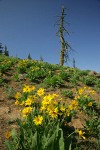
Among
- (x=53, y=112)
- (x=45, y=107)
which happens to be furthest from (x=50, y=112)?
(x=45, y=107)

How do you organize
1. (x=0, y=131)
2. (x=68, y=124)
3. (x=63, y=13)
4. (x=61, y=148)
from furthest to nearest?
(x=63, y=13), (x=68, y=124), (x=0, y=131), (x=61, y=148)

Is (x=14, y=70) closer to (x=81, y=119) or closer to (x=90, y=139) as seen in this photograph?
(x=81, y=119)

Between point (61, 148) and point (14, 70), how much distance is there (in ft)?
31.9

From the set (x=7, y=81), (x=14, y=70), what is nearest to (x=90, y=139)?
(x=7, y=81)

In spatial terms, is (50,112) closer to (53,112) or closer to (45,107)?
(53,112)

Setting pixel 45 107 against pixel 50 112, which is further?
pixel 45 107

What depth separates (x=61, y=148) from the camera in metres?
4.65

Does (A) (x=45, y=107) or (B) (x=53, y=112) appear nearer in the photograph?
(B) (x=53, y=112)

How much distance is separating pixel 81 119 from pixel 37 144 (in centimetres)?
364

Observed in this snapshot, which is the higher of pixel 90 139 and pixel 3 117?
pixel 3 117

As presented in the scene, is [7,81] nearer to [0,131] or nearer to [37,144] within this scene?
[0,131]

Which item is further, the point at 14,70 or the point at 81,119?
the point at 14,70

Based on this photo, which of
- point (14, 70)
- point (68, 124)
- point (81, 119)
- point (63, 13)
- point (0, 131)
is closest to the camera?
point (0, 131)

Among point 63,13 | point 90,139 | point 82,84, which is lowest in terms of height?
point 90,139
